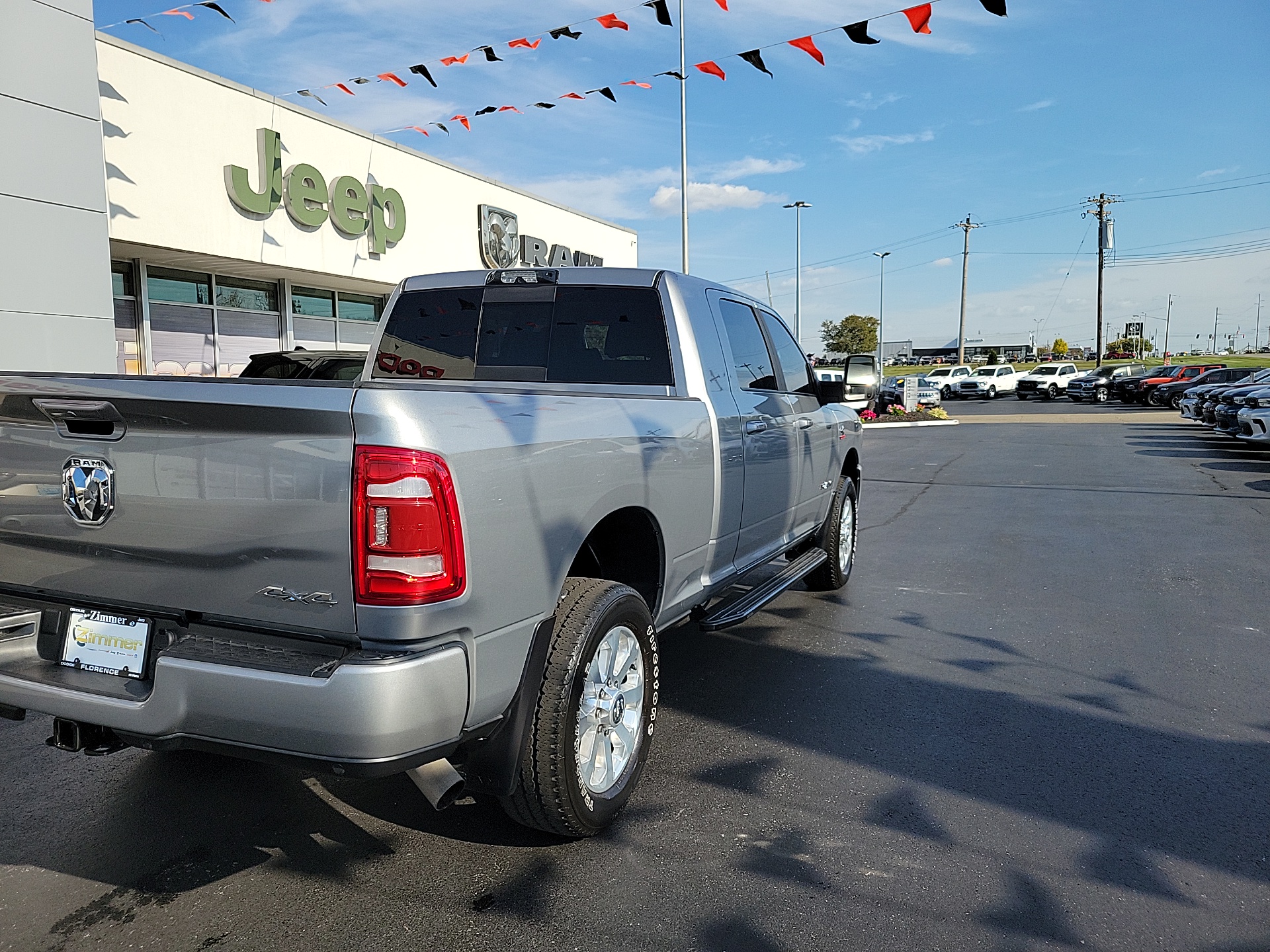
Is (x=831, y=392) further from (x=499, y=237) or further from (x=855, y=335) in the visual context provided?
(x=855, y=335)

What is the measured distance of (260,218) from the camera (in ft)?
45.1

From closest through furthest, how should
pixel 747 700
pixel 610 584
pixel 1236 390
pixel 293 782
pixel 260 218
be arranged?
1. pixel 610 584
2. pixel 293 782
3. pixel 747 700
4. pixel 260 218
5. pixel 1236 390

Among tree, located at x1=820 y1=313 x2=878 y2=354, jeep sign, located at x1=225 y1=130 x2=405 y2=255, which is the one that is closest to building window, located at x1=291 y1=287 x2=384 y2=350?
jeep sign, located at x1=225 y1=130 x2=405 y2=255

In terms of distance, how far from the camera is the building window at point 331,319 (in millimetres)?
16562

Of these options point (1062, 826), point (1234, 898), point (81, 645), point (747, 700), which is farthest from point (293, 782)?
point (1234, 898)

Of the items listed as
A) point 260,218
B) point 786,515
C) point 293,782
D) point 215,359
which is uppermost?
point 260,218

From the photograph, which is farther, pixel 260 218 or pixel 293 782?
pixel 260 218

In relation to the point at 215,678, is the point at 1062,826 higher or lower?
lower

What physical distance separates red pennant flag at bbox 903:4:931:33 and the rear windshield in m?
7.63

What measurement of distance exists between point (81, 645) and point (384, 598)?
3.47 ft

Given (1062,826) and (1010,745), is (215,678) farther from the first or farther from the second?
(1010,745)

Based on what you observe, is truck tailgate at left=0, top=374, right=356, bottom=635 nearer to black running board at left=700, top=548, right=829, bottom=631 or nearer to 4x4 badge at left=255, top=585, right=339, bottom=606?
4x4 badge at left=255, top=585, right=339, bottom=606

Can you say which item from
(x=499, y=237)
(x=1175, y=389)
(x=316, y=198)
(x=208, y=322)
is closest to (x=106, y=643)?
(x=208, y=322)

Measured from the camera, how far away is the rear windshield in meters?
4.11
